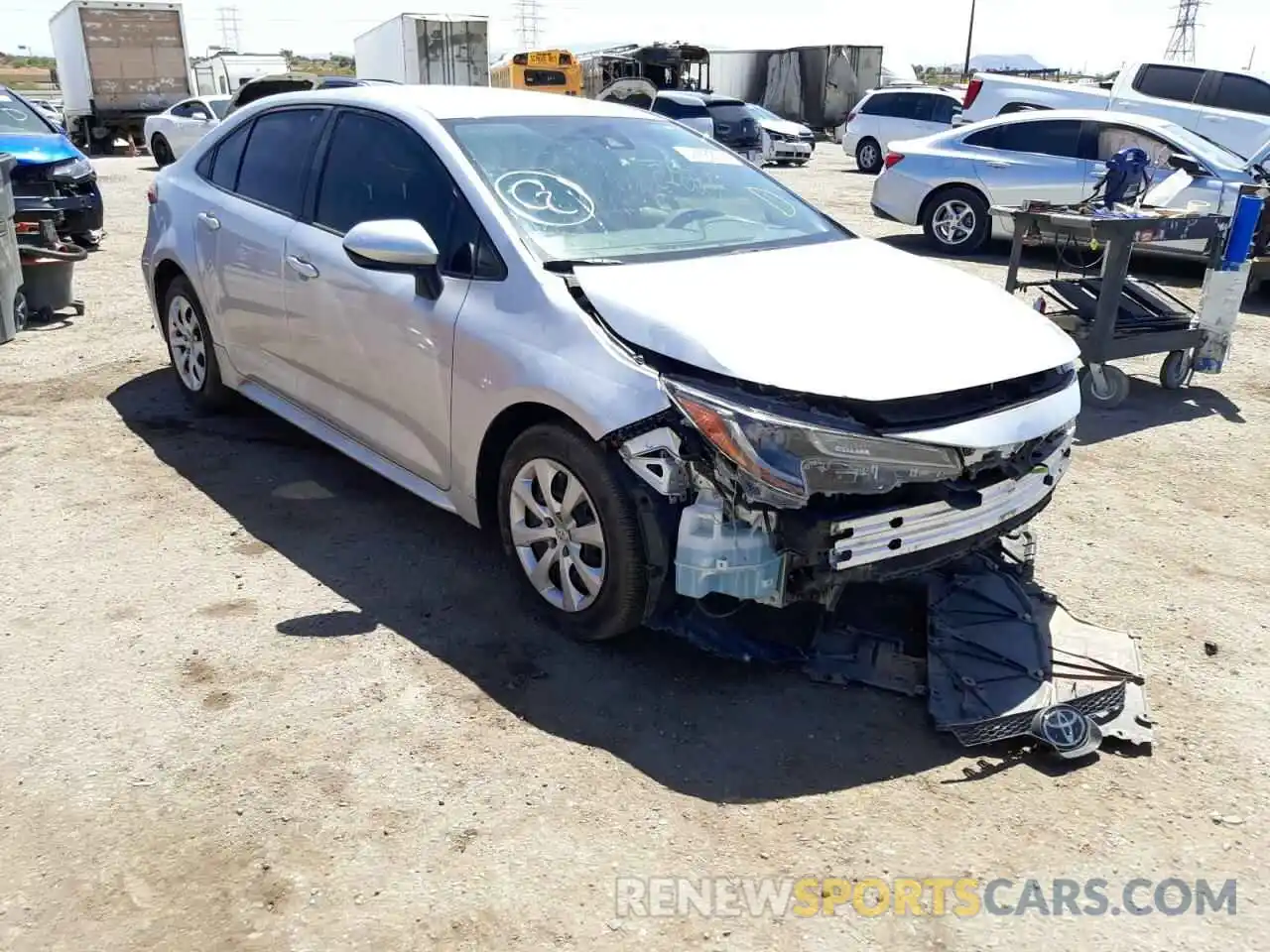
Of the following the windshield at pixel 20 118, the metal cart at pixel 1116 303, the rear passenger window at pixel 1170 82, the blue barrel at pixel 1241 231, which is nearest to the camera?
the metal cart at pixel 1116 303

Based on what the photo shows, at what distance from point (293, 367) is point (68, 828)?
94.2 inches

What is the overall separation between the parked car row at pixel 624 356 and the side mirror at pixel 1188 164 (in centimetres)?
702

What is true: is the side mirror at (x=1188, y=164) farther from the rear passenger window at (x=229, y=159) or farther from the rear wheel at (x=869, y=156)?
the rear wheel at (x=869, y=156)

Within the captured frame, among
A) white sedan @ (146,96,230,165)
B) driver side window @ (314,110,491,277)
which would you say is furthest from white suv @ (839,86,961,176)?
driver side window @ (314,110,491,277)

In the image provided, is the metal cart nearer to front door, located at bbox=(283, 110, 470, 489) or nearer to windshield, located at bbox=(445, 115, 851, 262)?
windshield, located at bbox=(445, 115, 851, 262)

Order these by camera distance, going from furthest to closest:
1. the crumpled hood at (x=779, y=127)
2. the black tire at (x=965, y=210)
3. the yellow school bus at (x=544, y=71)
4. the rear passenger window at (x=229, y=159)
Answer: the yellow school bus at (x=544, y=71)
the crumpled hood at (x=779, y=127)
the black tire at (x=965, y=210)
the rear passenger window at (x=229, y=159)

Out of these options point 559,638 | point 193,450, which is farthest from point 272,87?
point 559,638

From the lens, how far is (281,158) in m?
4.80

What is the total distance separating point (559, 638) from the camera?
3.64 meters

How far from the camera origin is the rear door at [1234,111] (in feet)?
43.0

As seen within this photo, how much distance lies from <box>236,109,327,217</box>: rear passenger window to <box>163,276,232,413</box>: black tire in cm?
76

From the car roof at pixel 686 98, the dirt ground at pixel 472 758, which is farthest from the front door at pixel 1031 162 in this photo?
the car roof at pixel 686 98

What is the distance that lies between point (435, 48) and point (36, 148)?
60.1 ft

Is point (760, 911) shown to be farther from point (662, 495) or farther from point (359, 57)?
point (359, 57)
